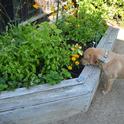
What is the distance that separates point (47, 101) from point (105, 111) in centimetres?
108

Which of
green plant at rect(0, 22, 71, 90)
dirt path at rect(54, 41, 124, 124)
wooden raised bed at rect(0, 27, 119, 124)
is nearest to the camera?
wooden raised bed at rect(0, 27, 119, 124)

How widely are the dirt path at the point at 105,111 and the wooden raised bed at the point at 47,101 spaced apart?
0.35 ft

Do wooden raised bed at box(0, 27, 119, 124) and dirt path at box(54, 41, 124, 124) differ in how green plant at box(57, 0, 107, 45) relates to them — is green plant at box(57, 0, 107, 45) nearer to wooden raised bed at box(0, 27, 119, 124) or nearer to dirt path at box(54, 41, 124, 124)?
dirt path at box(54, 41, 124, 124)

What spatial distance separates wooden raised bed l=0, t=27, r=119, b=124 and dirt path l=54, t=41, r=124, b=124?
4.2 inches

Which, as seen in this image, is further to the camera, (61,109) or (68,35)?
(68,35)

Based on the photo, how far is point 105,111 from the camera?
4.02 m

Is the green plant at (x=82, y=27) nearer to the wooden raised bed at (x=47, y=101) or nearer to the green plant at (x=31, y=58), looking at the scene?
the green plant at (x=31, y=58)

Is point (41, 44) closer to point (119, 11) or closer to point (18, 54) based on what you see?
point (18, 54)

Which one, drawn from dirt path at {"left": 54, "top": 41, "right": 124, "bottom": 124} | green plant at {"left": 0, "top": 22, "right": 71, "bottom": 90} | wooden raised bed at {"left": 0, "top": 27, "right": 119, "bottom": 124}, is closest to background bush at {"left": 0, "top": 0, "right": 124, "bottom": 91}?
green plant at {"left": 0, "top": 22, "right": 71, "bottom": 90}

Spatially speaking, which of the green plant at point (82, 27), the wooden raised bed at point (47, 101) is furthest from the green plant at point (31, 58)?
the green plant at point (82, 27)

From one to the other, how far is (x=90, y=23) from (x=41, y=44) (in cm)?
179

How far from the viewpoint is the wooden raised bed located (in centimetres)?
327

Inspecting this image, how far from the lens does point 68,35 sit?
4910 mm

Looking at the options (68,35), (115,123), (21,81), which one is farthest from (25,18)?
(115,123)
